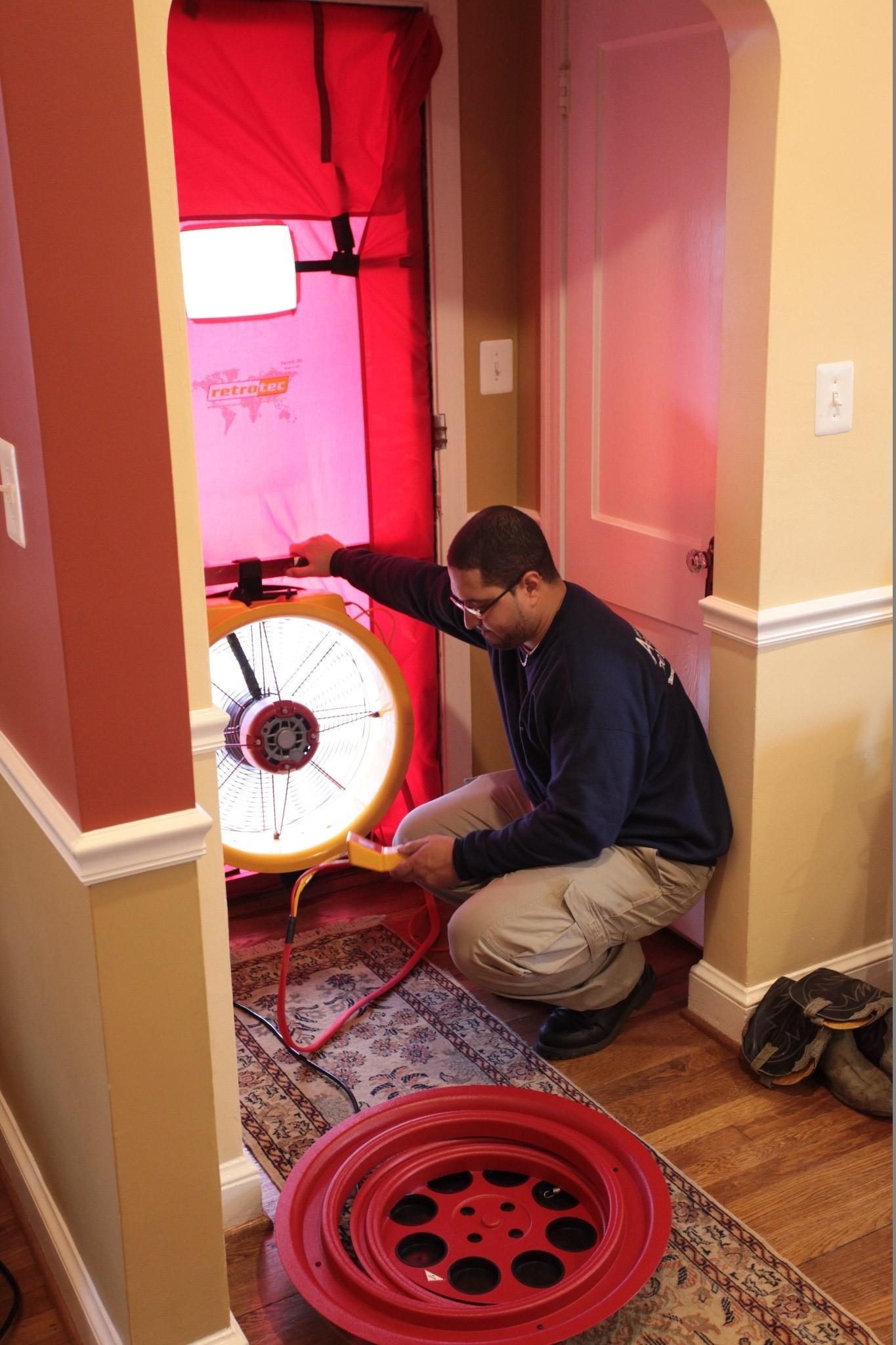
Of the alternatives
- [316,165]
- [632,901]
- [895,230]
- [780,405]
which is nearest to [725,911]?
[632,901]

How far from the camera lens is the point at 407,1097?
7.77ft

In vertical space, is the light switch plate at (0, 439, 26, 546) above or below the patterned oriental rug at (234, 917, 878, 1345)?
above

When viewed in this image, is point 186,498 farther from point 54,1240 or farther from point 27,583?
point 54,1240

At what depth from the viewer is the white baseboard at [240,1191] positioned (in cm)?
225

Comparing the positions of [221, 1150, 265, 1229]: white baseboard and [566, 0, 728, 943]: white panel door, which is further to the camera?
[566, 0, 728, 943]: white panel door

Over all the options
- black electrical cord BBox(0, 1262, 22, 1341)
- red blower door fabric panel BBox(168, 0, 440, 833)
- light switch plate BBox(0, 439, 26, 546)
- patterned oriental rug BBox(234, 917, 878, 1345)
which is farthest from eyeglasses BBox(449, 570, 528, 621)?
black electrical cord BBox(0, 1262, 22, 1341)

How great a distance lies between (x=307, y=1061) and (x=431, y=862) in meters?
0.47

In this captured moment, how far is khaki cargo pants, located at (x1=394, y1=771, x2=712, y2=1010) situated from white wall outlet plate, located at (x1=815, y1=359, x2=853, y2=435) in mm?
873

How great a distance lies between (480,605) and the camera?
2555mm

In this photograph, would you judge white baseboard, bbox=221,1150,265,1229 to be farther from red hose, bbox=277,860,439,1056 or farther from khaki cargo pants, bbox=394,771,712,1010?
khaki cargo pants, bbox=394,771,712,1010

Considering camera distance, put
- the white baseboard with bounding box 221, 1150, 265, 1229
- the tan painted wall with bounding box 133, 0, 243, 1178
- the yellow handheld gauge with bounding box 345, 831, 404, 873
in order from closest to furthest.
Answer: the tan painted wall with bounding box 133, 0, 243, 1178
the white baseboard with bounding box 221, 1150, 265, 1229
the yellow handheld gauge with bounding box 345, 831, 404, 873

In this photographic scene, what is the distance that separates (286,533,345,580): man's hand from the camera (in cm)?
307

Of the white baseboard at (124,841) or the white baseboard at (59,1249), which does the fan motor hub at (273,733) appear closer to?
the white baseboard at (59,1249)

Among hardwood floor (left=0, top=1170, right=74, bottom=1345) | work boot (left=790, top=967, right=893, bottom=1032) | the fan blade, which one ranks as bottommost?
hardwood floor (left=0, top=1170, right=74, bottom=1345)
